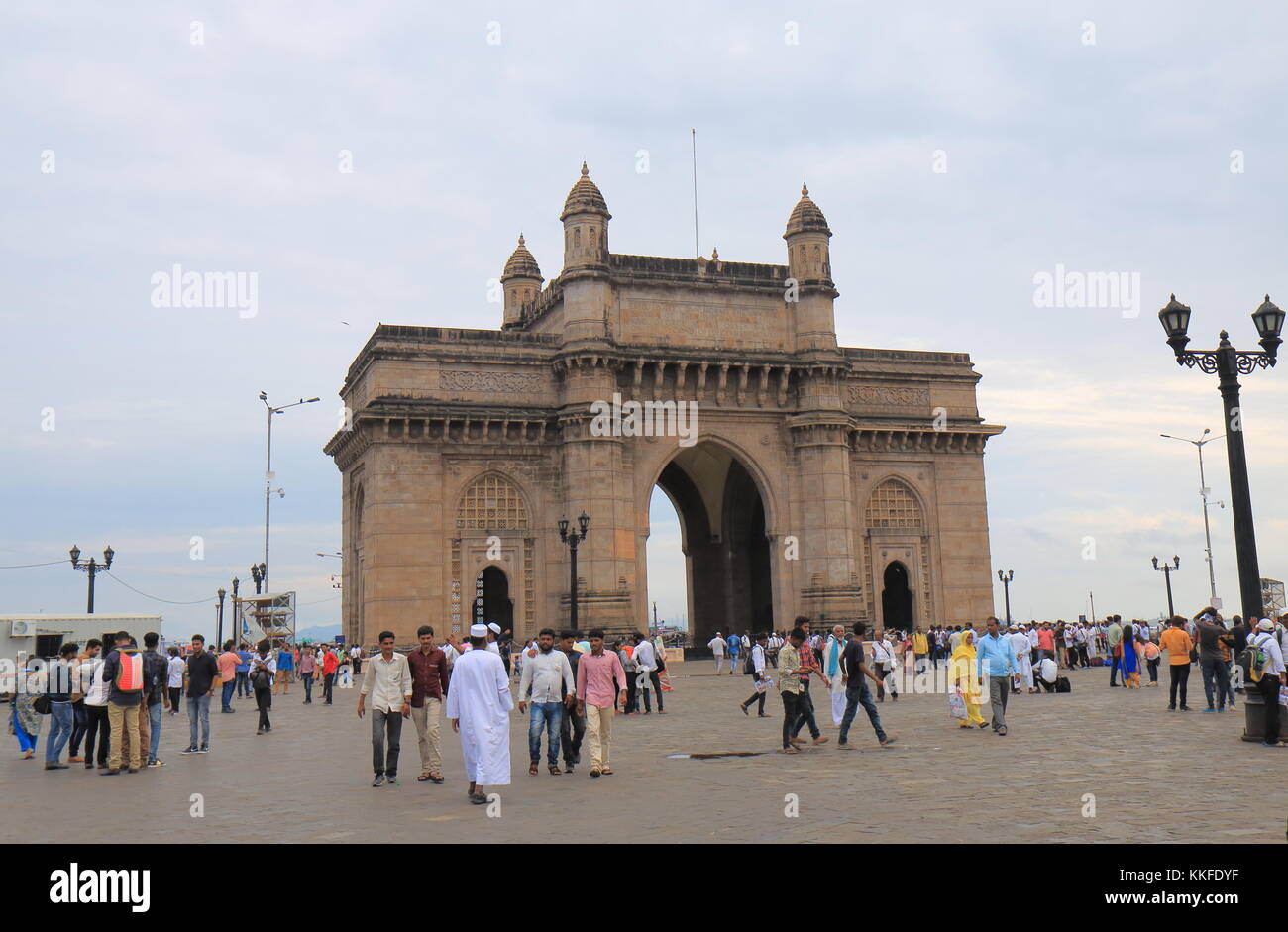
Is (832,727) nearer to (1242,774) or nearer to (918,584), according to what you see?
(1242,774)

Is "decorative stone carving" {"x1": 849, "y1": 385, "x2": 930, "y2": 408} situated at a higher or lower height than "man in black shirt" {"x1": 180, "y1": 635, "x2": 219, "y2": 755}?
higher

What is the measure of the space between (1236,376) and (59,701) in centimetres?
1540

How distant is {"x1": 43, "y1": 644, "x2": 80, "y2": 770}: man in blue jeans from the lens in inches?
579

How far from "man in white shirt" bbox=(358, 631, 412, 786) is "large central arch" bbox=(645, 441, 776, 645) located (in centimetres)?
3394

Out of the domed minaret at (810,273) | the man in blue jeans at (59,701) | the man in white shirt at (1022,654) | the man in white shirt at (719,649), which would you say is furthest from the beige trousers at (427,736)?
the domed minaret at (810,273)

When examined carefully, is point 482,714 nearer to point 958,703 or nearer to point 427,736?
point 427,736

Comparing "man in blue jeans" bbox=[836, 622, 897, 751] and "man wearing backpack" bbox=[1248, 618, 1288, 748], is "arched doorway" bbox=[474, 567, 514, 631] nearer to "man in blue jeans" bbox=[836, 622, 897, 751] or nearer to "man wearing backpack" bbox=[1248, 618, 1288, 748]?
"man in blue jeans" bbox=[836, 622, 897, 751]

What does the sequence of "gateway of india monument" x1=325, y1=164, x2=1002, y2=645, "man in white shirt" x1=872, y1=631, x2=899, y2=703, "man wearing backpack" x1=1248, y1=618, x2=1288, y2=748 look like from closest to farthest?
"man wearing backpack" x1=1248, y1=618, x2=1288, y2=748, "man in white shirt" x1=872, y1=631, x2=899, y2=703, "gateway of india monument" x1=325, y1=164, x2=1002, y2=645

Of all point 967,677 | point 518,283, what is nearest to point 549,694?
point 967,677

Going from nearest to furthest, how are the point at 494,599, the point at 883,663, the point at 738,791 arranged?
the point at 738,791 < the point at 883,663 < the point at 494,599

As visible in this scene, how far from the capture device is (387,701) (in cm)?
1235

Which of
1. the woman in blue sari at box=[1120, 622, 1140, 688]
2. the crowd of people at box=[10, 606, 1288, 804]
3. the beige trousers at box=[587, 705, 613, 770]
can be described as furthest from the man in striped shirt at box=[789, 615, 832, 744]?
the woman in blue sari at box=[1120, 622, 1140, 688]

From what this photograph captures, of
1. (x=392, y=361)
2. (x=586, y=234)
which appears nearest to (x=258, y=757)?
(x=392, y=361)

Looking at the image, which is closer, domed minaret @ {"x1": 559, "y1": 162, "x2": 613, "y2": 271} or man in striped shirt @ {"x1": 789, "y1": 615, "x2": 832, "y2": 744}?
man in striped shirt @ {"x1": 789, "y1": 615, "x2": 832, "y2": 744}
